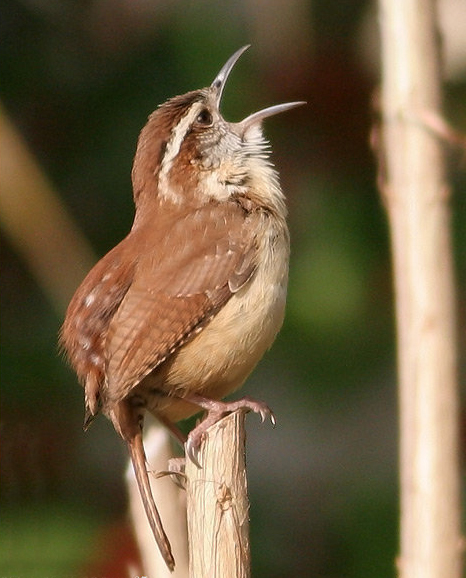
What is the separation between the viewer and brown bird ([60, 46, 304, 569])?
2643 millimetres

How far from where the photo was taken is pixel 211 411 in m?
2.66

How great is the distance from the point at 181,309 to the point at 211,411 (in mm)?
256

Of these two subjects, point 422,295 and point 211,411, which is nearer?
point 422,295

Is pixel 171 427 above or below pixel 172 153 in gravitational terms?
below

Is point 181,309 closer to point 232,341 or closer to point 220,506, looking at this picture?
point 232,341

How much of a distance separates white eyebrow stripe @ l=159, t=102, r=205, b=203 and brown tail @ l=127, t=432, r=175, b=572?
0.65m

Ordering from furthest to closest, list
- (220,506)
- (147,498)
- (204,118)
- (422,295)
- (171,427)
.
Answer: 1. (204,118)
2. (171,427)
3. (147,498)
4. (220,506)
5. (422,295)

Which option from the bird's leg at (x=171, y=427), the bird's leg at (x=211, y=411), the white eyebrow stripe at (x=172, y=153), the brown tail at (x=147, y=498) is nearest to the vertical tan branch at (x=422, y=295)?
the bird's leg at (x=211, y=411)

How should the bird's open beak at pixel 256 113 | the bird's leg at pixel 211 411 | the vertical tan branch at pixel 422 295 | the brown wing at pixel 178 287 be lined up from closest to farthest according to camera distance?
the vertical tan branch at pixel 422 295, the bird's leg at pixel 211 411, the brown wing at pixel 178 287, the bird's open beak at pixel 256 113

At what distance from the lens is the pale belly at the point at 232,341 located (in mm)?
2689

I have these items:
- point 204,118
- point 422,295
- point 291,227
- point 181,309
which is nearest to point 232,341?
point 181,309

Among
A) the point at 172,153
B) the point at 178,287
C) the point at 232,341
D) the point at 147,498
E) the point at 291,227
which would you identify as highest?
the point at 291,227

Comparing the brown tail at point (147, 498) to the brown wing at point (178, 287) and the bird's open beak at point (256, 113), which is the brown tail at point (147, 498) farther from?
the bird's open beak at point (256, 113)

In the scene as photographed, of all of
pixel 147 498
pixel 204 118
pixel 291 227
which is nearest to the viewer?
pixel 147 498
